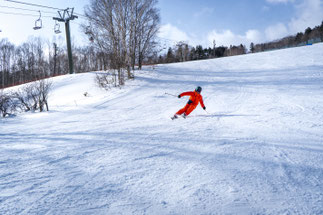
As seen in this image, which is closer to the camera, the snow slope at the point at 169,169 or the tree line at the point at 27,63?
the snow slope at the point at 169,169

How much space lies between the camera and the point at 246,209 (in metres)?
1.72

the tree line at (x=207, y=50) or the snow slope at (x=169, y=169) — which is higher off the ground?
the tree line at (x=207, y=50)

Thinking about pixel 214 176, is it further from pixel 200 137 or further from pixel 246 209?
pixel 200 137

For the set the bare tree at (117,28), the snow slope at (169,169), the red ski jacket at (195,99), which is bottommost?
the snow slope at (169,169)

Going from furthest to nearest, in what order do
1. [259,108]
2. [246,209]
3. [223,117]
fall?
[259,108]
[223,117]
[246,209]

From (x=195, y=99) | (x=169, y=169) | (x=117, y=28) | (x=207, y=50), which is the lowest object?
(x=169, y=169)

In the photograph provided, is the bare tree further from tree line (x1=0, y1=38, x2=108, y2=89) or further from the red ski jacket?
tree line (x1=0, y1=38, x2=108, y2=89)

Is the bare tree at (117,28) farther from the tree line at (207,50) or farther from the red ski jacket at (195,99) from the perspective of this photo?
the tree line at (207,50)

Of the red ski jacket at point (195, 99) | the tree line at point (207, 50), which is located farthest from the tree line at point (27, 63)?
the red ski jacket at point (195, 99)

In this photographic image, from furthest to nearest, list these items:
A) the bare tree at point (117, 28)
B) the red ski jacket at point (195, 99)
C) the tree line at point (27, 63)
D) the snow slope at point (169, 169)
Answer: the tree line at point (27, 63) < the bare tree at point (117, 28) < the red ski jacket at point (195, 99) < the snow slope at point (169, 169)

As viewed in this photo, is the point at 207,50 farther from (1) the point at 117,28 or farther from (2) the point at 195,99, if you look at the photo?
(2) the point at 195,99

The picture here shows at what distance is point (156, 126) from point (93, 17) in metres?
14.5

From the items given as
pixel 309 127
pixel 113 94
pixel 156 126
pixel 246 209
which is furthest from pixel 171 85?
pixel 246 209

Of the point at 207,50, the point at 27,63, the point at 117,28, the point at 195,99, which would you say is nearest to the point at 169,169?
the point at 195,99
